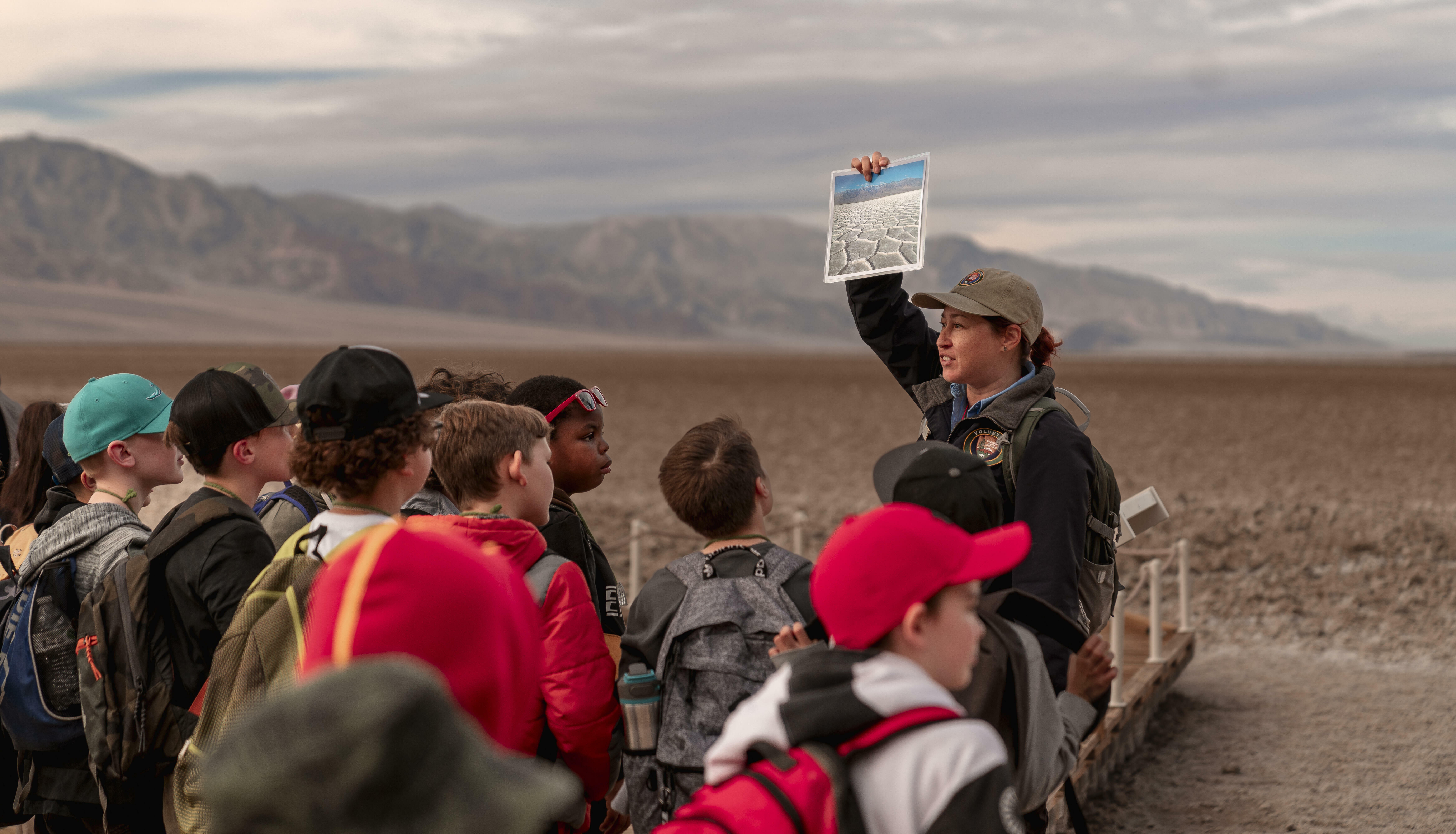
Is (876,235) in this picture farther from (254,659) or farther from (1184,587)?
(1184,587)

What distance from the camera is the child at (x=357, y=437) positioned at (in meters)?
2.32

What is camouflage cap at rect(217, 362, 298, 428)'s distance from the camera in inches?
121

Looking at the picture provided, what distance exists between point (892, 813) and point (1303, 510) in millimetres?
14781

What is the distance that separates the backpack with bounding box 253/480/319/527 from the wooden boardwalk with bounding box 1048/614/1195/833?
9.79ft

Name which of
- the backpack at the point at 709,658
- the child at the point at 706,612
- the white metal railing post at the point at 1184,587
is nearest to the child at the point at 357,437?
A: the child at the point at 706,612

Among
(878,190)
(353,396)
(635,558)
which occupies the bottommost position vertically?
(635,558)

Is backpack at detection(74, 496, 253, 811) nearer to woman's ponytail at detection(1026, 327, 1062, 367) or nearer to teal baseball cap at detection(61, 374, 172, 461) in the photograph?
teal baseball cap at detection(61, 374, 172, 461)

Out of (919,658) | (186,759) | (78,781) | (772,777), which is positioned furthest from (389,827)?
(78,781)

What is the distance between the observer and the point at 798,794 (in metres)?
1.67

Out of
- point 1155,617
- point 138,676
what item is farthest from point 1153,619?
point 138,676

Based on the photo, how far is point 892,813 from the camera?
65.9 inches

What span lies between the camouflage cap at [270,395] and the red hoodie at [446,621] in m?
1.72

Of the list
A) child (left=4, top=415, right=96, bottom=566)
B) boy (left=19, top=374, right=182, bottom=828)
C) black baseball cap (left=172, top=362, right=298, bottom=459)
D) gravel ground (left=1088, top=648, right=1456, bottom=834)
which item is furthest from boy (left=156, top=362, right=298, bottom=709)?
gravel ground (left=1088, top=648, right=1456, bottom=834)

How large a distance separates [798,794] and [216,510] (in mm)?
1768
